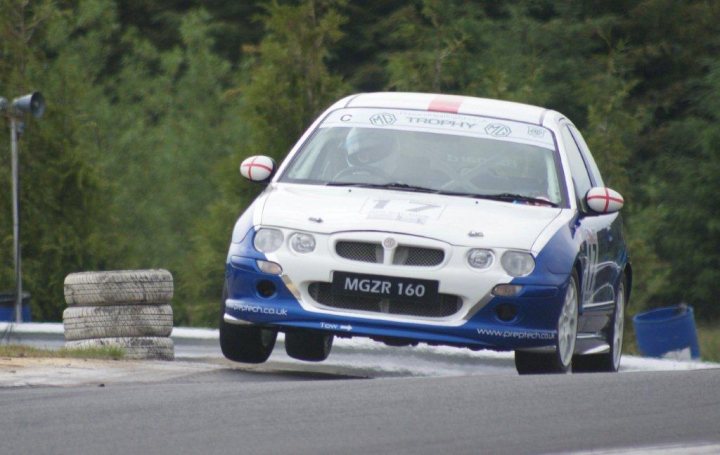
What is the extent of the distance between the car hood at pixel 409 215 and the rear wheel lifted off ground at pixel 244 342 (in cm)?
67

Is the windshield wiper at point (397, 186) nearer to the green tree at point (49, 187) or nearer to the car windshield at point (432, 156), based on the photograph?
the car windshield at point (432, 156)

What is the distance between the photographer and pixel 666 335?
1703 cm

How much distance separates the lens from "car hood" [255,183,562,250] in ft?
33.7

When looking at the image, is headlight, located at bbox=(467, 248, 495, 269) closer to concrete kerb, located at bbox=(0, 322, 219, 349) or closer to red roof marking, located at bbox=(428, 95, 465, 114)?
red roof marking, located at bbox=(428, 95, 465, 114)

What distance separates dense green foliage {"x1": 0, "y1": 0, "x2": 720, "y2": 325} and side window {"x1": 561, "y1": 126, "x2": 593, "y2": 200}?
9.49 meters

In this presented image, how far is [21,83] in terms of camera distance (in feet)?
78.3

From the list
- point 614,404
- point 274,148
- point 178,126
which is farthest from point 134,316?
point 178,126

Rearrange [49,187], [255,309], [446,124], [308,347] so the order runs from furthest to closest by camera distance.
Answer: [49,187]
[308,347]
[446,124]
[255,309]

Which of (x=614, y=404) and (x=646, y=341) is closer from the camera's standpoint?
(x=614, y=404)

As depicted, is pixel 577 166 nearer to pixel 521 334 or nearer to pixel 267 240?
pixel 521 334

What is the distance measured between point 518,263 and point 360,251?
0.87 meters

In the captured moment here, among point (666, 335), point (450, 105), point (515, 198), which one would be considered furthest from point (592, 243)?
point (666, 335)

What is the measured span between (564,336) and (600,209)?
0.97 meters

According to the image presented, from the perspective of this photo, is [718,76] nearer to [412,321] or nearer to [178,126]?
[178,126]
